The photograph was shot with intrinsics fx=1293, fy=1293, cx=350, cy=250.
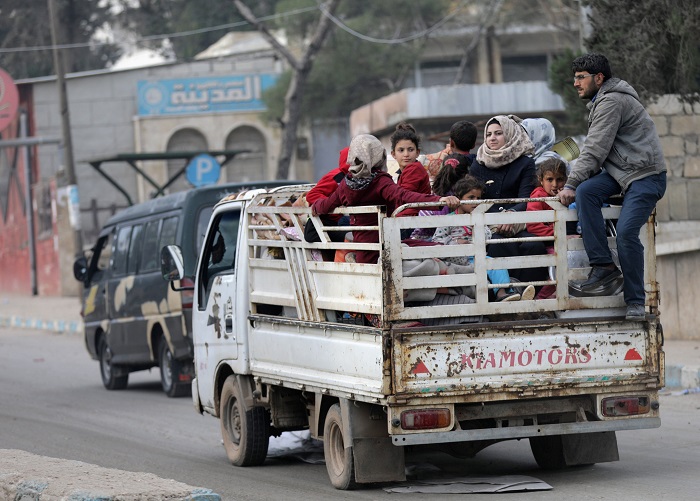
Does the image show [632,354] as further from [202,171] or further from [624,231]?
[202,171]

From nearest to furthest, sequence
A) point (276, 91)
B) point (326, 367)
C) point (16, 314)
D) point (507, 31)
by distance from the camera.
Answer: point (326, 367), point (16, 314), point (276, 91), point (507, 31)

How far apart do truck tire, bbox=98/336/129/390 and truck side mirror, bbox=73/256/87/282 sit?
2.71 feet

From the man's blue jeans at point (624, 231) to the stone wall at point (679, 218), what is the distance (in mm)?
8016

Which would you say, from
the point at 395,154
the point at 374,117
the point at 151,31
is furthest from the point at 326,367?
the point at 151,31

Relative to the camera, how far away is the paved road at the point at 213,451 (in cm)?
770

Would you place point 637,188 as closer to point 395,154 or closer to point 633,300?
point 633,300

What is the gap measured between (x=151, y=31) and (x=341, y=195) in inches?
1799

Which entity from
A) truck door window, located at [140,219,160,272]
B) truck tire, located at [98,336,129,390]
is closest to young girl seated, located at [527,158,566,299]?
truck door window, located at [140,219,160,272]

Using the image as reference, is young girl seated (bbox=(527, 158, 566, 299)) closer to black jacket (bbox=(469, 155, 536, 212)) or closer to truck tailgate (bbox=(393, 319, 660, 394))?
black jacket (bbox=(469, 155, 536, 212))

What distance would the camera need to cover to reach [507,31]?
143ft

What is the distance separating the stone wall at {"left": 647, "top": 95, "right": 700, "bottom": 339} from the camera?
15.4 m

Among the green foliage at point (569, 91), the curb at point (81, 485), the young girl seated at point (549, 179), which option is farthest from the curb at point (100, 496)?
the green foliage at point (569, 91)

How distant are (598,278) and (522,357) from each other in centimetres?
68

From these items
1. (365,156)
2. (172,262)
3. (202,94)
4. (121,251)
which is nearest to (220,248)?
(172,262)
